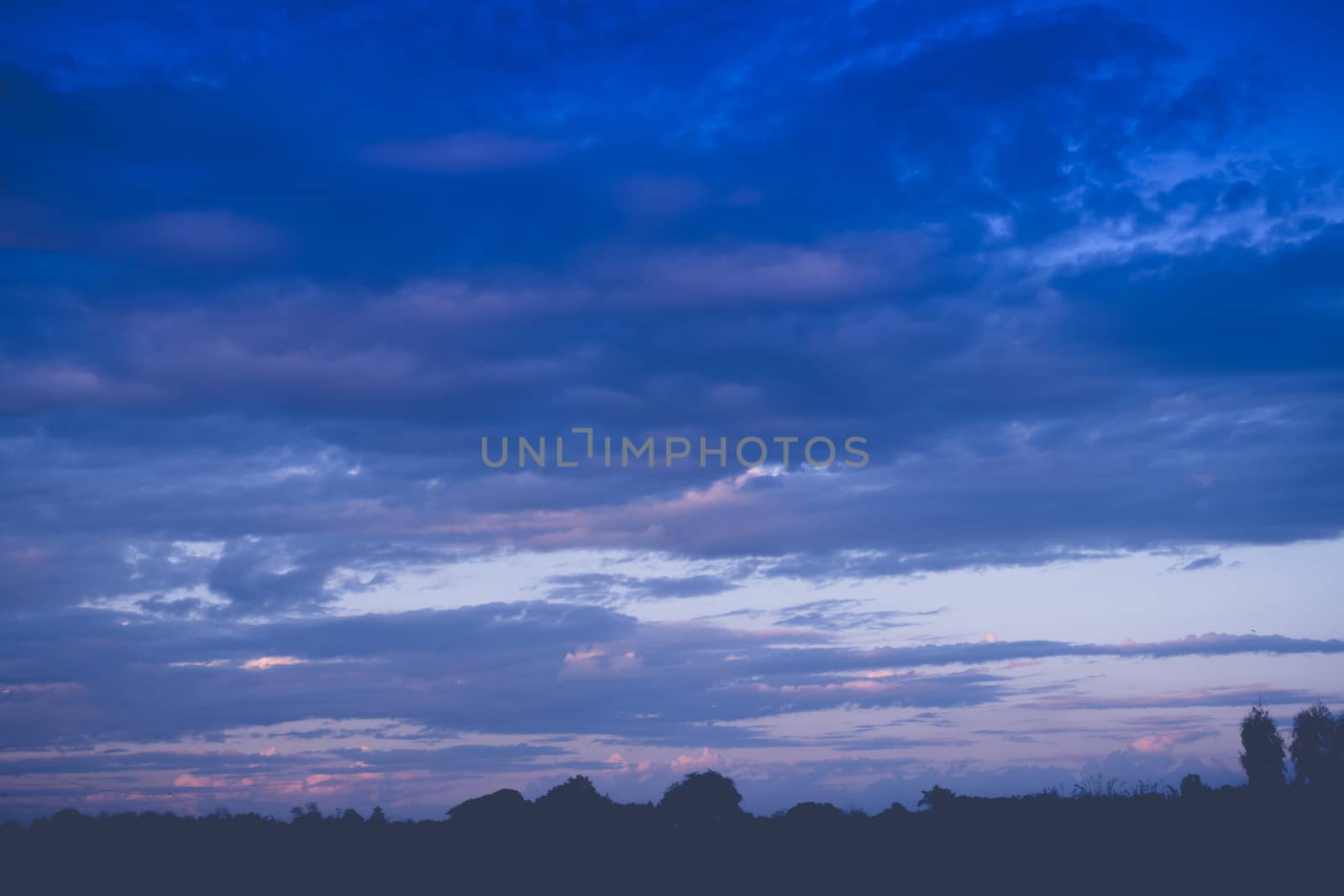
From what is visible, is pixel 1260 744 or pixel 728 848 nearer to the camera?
pixel 728 848

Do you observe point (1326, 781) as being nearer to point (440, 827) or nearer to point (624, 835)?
point (624, 835)

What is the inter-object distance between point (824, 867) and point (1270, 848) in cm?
1585

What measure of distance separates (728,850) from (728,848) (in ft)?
0.52

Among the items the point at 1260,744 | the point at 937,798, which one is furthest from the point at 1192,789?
the point at 1260,744

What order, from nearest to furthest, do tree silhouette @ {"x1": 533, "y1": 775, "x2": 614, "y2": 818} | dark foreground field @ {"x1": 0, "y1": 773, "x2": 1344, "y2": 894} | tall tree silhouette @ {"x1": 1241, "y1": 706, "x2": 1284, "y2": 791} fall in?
dark foreground field @ {"x1": 0, "y1": 773, "x2": 1344, "y2": 894} < tree silhouette @ {"x1": 533, "y1": 775, "x2": 614, "y2": 818} < tall tree silhouette @ {"x1": 1241, "y1": 706, "x2": 1284, "y2": 791}

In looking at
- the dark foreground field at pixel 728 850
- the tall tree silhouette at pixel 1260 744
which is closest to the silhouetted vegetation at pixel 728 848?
the dark foreground field at pixel 728 850

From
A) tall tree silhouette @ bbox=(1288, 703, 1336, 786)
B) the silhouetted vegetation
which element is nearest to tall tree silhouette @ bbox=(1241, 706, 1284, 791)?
tall tree silhouette @ bbox=(1288, 703, 1336, 786)

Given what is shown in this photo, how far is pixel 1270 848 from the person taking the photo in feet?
146

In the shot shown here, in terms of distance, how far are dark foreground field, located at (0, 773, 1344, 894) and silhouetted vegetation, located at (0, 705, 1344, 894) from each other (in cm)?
7

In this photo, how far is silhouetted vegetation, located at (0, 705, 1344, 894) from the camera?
45.3 m

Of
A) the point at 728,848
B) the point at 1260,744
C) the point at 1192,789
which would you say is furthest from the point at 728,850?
the point at 1260,744

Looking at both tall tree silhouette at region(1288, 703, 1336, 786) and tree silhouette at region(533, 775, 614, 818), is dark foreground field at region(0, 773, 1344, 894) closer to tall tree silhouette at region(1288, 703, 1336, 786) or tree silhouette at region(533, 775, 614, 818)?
tree silhouette at region(533, 775, 614, 818)

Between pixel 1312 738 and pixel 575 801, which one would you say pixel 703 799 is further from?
pixel 1312 738

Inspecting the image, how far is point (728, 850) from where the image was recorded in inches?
2007
